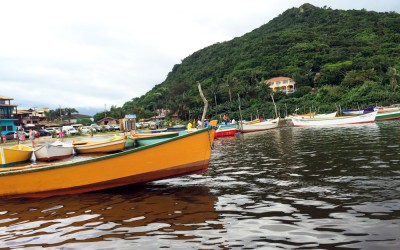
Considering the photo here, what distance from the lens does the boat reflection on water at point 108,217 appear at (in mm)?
5605

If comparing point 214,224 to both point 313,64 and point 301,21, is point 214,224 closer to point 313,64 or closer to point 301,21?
point 313,64

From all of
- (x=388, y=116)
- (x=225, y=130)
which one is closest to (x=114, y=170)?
(x=225, y=130)

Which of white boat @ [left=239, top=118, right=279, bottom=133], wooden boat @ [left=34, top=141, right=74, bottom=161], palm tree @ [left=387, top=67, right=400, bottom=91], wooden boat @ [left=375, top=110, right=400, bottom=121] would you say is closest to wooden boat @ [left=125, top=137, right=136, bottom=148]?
wooden boat @ [left=34, top=141, right=74, bottom=161]

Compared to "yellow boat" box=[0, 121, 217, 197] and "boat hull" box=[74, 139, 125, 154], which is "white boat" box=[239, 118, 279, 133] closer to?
"boat hull" box=[74, 139, 125, 154]

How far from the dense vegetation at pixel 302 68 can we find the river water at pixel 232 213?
59.3 metres

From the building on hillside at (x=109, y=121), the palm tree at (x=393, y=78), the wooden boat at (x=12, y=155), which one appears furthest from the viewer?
the building on hillside at (x=109, y=121)

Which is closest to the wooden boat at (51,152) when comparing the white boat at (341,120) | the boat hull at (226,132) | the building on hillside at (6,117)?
the boat hull at (226,132)

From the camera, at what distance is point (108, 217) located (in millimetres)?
6762

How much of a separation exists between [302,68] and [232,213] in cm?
9879

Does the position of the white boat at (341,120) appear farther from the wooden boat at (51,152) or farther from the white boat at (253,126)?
the wooden boat at (51,152)

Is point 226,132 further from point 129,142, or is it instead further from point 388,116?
point 388,116

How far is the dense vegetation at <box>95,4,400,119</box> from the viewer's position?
237ft

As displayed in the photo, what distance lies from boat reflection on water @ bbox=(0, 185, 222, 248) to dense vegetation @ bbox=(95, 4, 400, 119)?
6040cm

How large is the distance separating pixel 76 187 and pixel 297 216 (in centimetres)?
601
